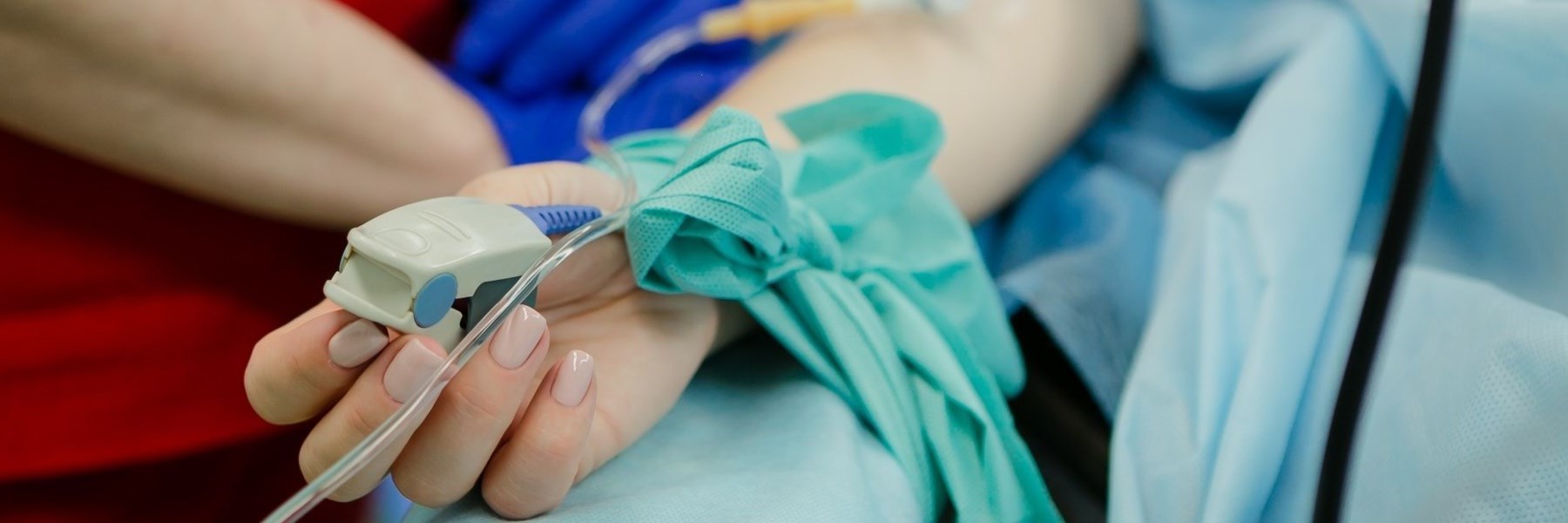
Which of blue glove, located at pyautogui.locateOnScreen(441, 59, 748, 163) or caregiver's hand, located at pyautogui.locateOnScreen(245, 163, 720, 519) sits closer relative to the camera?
caregiver's hand, located at pyautogui.locateOnScreen(245, 163, 720, 519)

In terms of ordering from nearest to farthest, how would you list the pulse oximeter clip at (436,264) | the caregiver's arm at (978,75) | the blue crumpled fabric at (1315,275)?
the pulse oximeter clip at (436,264) → the blue crumpled fabric at (1315,275) → the caregiver's arm at (978,75)

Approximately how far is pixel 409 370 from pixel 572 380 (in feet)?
0.21

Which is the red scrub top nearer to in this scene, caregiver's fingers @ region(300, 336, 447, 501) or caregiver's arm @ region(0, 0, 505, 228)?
caregiver's arm @ region(0, 0, 505, 228)

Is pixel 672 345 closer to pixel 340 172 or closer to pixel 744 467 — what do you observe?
pixel 744 467

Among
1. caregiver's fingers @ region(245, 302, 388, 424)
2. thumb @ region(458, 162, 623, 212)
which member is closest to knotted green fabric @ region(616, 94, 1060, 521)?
thumb @ region(458, 162, 623, 212)

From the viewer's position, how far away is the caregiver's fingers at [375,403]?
280mm

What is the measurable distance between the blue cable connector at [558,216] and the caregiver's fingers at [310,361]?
0.06 metres

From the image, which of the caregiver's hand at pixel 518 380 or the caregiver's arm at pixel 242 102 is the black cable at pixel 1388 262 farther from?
the caregiver's arm at pixel 242 102

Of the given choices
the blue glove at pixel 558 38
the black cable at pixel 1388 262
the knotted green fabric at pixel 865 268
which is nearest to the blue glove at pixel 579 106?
the blue glove at pixel 558 38

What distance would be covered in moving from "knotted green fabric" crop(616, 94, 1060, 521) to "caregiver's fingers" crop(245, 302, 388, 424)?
0.12m

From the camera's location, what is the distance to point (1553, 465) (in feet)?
1.07

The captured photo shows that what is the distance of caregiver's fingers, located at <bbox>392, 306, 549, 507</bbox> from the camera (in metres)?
0.31

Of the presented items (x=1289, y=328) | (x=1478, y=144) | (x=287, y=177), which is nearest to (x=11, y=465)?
(x=287, y=177)

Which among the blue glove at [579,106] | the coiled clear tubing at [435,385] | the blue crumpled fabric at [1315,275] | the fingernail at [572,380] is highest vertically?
the coiled clear tubing at [435,385]
